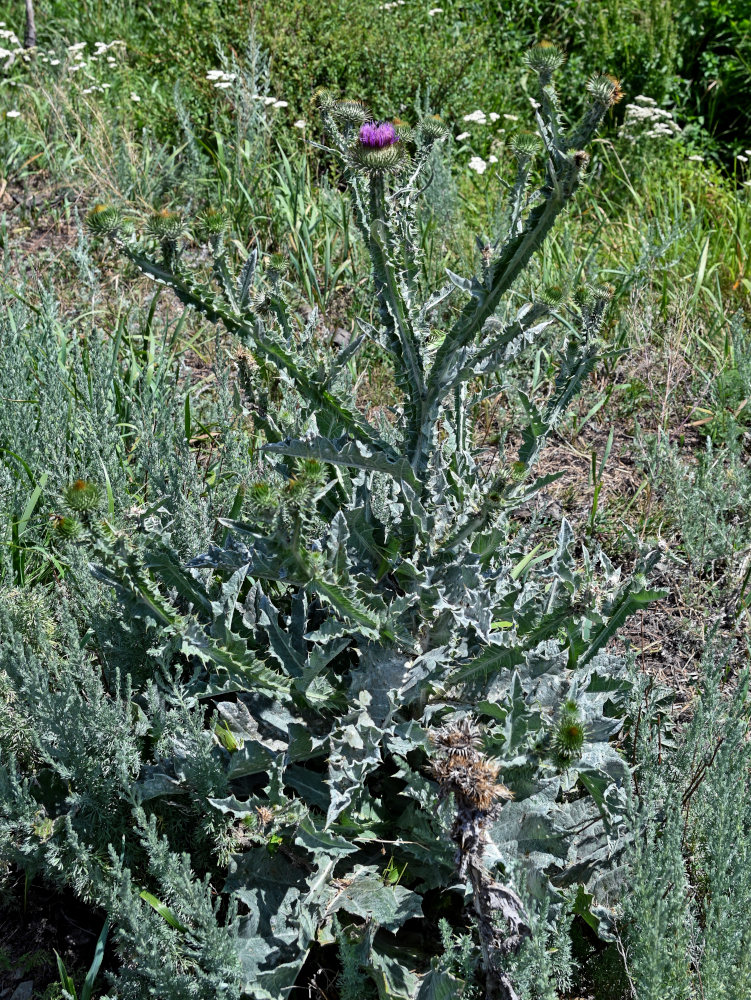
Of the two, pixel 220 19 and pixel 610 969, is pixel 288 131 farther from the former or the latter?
pixel 610 969

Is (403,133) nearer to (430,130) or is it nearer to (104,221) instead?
(430,130)

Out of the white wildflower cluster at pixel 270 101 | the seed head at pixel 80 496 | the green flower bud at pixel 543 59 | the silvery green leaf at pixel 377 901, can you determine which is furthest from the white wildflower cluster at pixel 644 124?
the silvery green leaf at pixel 377 901

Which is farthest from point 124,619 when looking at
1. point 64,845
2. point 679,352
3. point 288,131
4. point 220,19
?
point 220,19

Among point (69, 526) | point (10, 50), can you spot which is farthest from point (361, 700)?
point (10, 50)

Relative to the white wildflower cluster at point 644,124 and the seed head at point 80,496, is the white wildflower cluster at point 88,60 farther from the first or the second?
the seed head at point 80,496

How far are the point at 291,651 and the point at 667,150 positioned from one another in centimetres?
451

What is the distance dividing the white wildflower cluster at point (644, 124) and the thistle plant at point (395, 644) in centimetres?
328

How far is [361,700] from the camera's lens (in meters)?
2.17

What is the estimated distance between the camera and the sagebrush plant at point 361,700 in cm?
194

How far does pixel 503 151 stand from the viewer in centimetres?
542

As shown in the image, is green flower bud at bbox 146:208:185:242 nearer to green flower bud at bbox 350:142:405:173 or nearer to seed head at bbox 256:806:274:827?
green flower bud at bbox 350:142:405:173

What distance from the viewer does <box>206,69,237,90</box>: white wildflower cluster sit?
4840 mm

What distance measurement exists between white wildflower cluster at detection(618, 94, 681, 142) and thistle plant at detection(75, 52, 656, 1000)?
3.28 metres

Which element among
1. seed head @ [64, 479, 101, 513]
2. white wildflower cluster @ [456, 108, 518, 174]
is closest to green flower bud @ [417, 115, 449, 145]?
seed head @ [64, 479, 101, 513]
